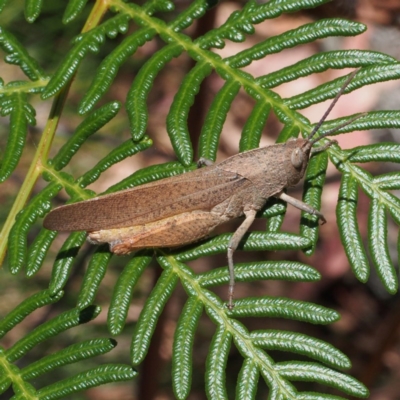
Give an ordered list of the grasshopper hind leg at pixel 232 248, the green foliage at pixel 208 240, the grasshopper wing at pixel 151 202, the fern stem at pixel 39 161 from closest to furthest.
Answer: the green foliage at pixel 208 240 < the grasshopper hind leg at pixel 232 248 < the grasshopper wing at pixel 151 202 < the fern stem at pixel 39 161

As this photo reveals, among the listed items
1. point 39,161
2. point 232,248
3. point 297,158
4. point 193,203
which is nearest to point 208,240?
point 232,248

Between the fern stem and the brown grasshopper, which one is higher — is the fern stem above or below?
above

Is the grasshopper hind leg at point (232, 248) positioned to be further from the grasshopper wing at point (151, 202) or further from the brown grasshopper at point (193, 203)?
the grasshopper wing at point (151, 202)

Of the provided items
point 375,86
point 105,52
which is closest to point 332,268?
point 375,86

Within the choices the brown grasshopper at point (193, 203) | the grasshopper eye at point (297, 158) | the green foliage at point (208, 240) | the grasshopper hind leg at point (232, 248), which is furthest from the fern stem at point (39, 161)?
the grasshopper eye at point (297, 158)

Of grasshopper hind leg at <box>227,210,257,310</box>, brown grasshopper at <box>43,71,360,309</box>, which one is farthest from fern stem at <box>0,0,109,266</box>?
grasshopper hind leg at <box>227,210,257,310</box>

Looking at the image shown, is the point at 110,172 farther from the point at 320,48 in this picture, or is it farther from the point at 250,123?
the point at 250,123

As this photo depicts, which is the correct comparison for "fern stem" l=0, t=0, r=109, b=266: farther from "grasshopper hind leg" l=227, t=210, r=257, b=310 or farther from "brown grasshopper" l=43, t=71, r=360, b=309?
"grasshopper hind leg" l=227, t=210, r=257, b=310
